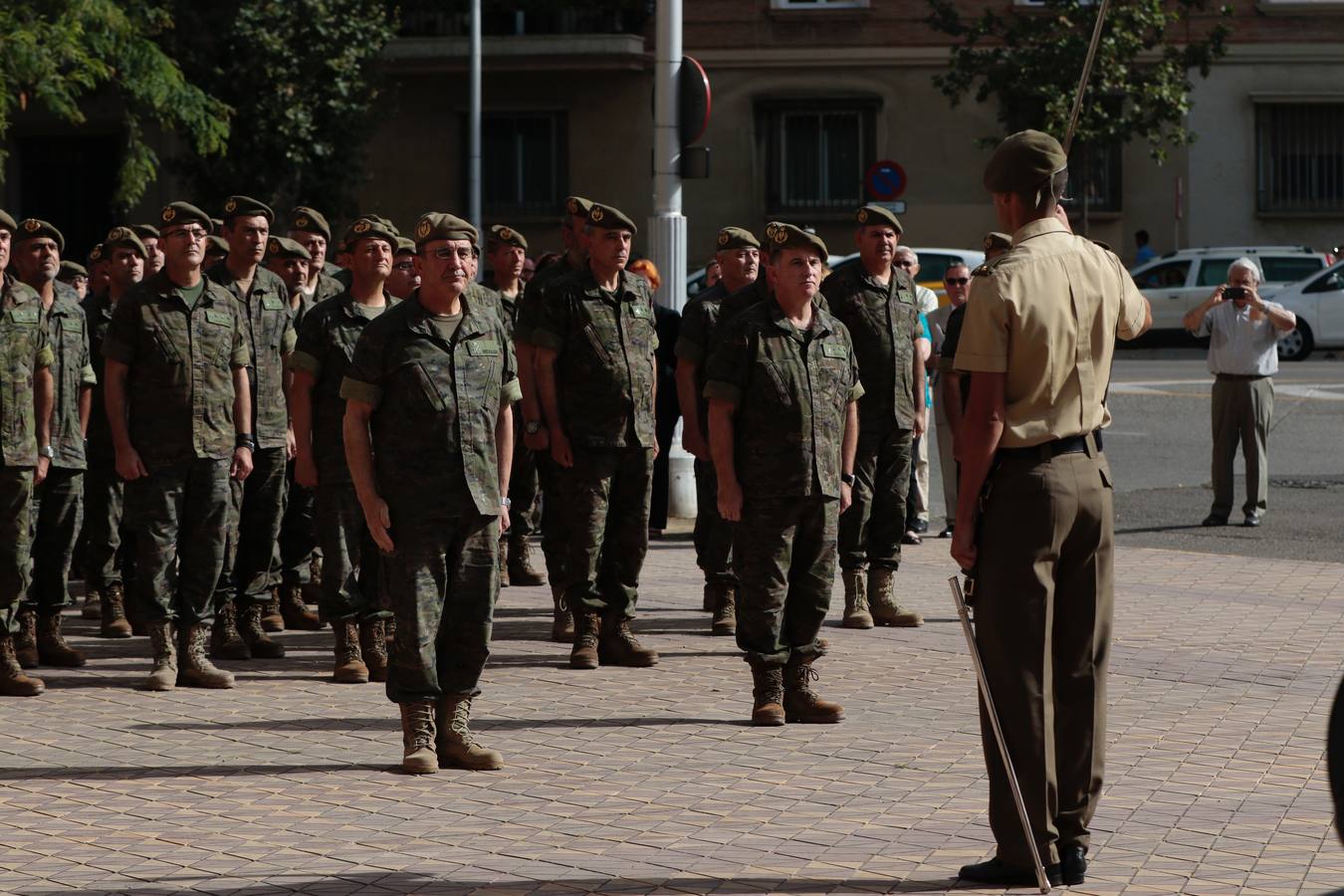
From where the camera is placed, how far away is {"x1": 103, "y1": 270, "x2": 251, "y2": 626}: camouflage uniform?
9234 millimetres

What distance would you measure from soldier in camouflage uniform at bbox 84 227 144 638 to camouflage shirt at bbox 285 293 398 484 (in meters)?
1.74

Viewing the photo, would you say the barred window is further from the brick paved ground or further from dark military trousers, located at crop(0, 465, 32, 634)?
dark military trousers, located at crop(0, 465, 32, 634)

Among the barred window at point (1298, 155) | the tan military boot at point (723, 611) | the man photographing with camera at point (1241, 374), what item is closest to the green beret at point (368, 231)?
the tan military boot at point (723, 611)

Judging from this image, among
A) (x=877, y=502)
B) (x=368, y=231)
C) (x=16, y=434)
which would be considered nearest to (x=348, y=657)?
(x=16, y=434)

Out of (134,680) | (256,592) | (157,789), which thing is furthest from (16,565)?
(157,789)

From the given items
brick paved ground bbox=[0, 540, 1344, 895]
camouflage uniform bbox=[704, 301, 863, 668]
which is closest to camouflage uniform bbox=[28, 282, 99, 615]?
brick paved ground bbox=[0, 540, 1344, 895]

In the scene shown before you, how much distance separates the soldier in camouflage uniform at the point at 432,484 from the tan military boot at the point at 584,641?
6.81 feet

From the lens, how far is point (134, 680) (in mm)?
9492

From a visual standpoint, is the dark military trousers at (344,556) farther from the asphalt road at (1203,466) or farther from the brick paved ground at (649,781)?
the asphalt road at (1203,466)

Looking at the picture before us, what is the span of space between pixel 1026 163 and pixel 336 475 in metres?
4.42

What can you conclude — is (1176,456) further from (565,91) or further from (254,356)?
(565,91)

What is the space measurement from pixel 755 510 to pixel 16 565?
3.24 metres

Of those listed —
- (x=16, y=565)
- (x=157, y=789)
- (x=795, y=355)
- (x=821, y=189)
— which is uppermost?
(x=821, y=189)

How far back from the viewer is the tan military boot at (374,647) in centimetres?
958
